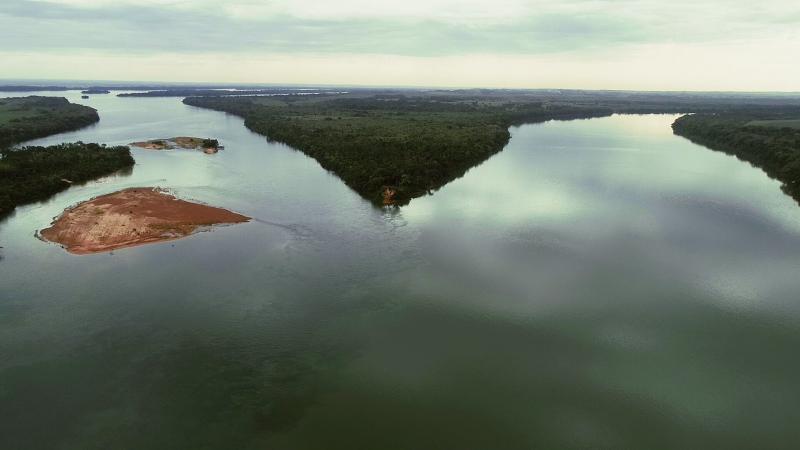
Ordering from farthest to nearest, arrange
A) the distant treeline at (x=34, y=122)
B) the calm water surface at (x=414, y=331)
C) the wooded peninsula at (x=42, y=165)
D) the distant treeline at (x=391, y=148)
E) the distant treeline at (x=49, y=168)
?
1. the distant treeline at (x=34, y=122)
2. the distant treeline at (x=391, y=148)
3. the wooded peninsula at (x=42, y=165)
4. the distant treeline at (x=49, y=168)
5. the calm water surface at (x=414, y=331)

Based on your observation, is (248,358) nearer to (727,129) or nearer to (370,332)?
(370,332)

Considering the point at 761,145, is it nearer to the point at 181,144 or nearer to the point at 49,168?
the point at 181,144

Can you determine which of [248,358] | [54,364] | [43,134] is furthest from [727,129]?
[43,134]

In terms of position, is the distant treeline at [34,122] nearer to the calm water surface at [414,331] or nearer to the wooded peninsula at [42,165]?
the wooded peninsula at [42,165]

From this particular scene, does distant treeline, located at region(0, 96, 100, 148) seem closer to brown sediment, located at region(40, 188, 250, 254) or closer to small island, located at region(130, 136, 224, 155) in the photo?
small island, located at region(130, 136, 224, 155)

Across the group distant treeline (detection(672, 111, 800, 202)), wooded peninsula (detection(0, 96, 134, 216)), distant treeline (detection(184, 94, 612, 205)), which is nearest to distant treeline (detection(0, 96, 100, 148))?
wooded peninsula (detection(0, 96, 134, 216))

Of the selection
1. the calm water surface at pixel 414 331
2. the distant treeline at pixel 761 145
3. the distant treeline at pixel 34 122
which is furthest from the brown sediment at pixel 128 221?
the distant treeline at pixel 761 145
